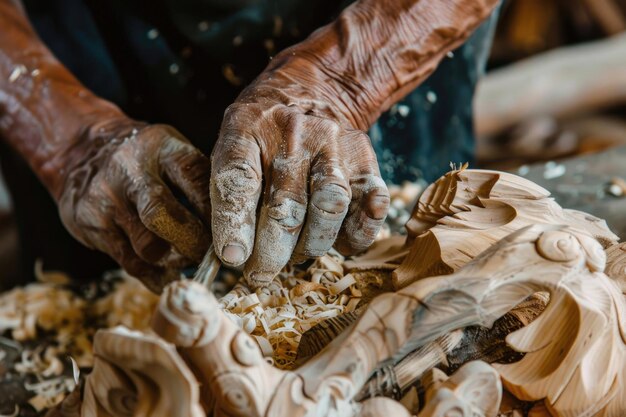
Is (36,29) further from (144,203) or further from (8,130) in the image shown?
(144,203)

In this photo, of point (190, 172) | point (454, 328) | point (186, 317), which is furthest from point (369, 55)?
point (186, 317)

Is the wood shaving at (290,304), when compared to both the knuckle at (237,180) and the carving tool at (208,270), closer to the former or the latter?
the carving tool at (208,270)

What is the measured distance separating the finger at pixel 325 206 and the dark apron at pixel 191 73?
565 mm

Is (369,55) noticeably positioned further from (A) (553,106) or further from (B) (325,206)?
(A) (553,106)

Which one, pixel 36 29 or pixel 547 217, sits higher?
pixel 36 29

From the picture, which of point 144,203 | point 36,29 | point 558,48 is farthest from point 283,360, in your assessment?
point 558,48

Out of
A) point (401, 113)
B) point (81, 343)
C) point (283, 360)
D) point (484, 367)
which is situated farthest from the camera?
point (401, 113)

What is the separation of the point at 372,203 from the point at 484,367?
1.02 feet

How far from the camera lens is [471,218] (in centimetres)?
105

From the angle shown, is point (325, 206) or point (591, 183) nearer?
point (325, 206)

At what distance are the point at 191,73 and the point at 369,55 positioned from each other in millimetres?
639

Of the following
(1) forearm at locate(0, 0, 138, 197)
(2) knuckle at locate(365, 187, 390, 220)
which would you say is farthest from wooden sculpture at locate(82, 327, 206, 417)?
(1) forearm at locate(0, 0, 138, 197)

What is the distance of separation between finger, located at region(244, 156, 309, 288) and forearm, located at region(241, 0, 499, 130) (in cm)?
20

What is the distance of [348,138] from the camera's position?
1.14 meters
